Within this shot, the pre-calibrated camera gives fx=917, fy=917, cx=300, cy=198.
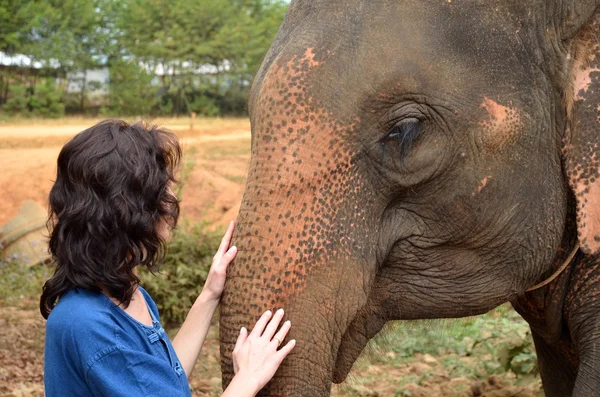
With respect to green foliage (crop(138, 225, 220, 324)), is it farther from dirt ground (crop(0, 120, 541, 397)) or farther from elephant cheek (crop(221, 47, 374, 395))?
elephant cheek (crop(221, 47, 374, 395))

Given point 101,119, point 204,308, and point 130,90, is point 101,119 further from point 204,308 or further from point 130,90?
point 204,308

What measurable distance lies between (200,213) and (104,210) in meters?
7.89

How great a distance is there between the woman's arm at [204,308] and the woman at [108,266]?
0.74 feet

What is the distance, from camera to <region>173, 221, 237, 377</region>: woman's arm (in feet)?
7.67

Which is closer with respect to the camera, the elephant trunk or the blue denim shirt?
the blue denim shirt

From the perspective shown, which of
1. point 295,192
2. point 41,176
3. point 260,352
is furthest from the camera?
point 41,176

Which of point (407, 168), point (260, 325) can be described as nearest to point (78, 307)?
point (260, 325)

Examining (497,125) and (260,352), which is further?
(497,125)

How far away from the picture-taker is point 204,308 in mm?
2508

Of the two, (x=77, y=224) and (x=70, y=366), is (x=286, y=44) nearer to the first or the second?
(x=77, y=224)

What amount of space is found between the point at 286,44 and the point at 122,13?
15.9 metres

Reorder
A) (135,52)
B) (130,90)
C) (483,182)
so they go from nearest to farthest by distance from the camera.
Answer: (483,182)
(130,90)
(135,52)

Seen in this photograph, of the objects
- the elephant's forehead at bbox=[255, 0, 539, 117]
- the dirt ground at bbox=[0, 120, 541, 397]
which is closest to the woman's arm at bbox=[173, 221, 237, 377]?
the elephant's forehead at bbox=[255, 0, 539, 117]

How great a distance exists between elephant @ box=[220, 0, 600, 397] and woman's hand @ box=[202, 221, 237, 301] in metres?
0.04
